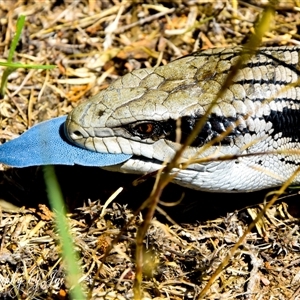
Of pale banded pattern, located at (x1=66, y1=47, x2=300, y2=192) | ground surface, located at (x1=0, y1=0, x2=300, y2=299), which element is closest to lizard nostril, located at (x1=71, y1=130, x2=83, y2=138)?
pale banded pattern, located at (x1=66, y1=47, x2=300, y2=192)

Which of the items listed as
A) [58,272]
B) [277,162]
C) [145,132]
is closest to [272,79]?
[277,162]

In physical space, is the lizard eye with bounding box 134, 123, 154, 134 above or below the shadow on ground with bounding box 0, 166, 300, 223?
above

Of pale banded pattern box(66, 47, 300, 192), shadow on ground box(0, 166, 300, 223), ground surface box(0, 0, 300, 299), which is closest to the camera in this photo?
pale banded pattern box(66, 47, 300, 192)

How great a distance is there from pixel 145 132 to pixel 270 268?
92 centimetres

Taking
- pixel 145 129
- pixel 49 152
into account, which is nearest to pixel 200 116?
pixel 145 129

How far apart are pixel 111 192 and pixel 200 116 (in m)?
0.78

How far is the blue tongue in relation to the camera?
2834 millimetres

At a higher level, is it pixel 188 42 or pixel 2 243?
pixel 188 42

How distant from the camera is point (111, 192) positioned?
130 inches

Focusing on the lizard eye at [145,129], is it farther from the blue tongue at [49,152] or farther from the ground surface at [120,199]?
the ground surface at [120,199]

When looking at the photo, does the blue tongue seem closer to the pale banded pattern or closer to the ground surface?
the pale banded pattern

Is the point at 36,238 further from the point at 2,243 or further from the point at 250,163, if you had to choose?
the point at 250,163

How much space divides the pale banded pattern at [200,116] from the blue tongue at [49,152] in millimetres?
45

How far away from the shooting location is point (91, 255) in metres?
3.04
